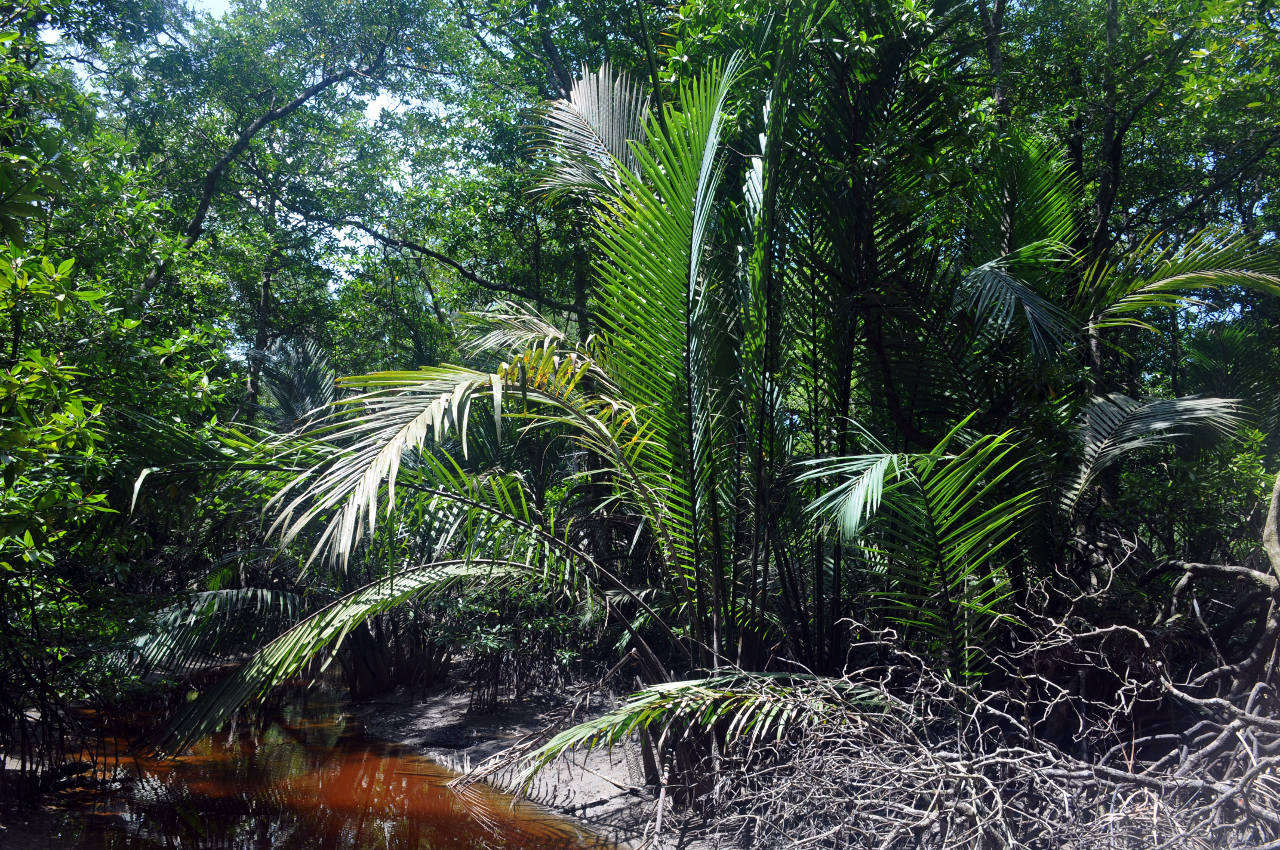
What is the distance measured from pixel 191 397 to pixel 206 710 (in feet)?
7.23

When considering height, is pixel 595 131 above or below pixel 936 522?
above

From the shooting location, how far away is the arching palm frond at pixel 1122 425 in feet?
15.1

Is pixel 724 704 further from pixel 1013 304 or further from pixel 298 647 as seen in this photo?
pixel 1013 304

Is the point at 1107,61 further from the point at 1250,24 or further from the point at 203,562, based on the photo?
the point at 203,562

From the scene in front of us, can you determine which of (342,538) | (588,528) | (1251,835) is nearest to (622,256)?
(342,538)

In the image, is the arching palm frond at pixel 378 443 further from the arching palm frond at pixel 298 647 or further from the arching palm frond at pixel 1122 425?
the arching palm frond at pixel 1122 425

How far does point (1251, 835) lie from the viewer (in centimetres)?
284

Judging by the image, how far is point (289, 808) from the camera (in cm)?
557

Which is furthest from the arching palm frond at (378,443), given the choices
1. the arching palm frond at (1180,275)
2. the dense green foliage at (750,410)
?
the arching palm frond at (1180,275)

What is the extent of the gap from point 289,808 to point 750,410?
4.14 metres

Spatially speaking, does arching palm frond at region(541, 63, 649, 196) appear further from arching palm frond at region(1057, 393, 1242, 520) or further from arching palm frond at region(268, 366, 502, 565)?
arching palm frond at region(1057, 393, 1242, 520)

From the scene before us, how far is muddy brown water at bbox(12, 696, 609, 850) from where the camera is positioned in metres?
4.84

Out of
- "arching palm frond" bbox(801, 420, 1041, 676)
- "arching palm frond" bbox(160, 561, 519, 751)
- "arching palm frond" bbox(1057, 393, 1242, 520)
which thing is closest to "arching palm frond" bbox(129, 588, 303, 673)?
"arching palm frond" bbox(160, 561, 519, 751)

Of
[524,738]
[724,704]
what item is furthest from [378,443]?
[524,738]
